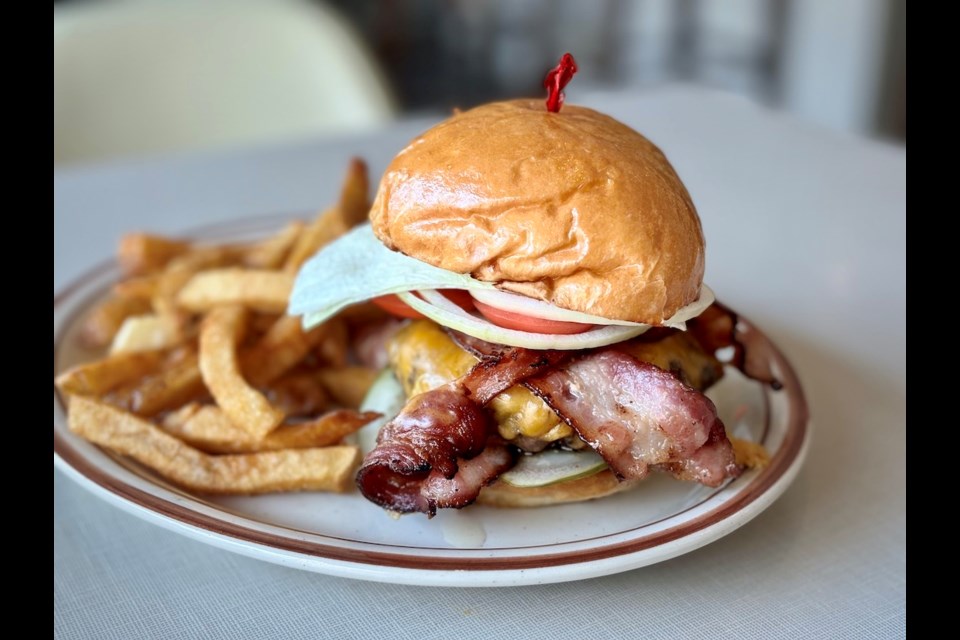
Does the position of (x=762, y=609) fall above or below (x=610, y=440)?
below

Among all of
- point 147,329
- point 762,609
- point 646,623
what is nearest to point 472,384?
point 646,623

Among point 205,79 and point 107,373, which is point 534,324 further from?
point 205,79

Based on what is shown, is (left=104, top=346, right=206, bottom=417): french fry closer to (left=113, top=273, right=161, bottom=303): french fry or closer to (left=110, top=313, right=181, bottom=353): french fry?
(left=110, top=313, right=181, bottom=353): french fry

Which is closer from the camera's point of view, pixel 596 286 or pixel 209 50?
pixel 596 286

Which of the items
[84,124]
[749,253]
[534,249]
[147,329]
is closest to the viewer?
[534,249]

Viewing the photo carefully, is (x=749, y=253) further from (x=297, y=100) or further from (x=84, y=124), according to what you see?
(x=84, y=124)

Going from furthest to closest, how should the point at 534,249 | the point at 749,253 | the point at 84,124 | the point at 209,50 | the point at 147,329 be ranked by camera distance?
1. the point at 209,50
2. the point at 84,124
3. the point at 749,253
4. the point at 147,329
5. the point at 534,249

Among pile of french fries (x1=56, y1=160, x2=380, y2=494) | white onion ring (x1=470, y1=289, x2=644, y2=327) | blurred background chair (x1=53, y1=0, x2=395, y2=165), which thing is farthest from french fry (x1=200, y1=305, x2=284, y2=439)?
blurred background chair (x1=53, y1=0, x2=395, y2=165)
